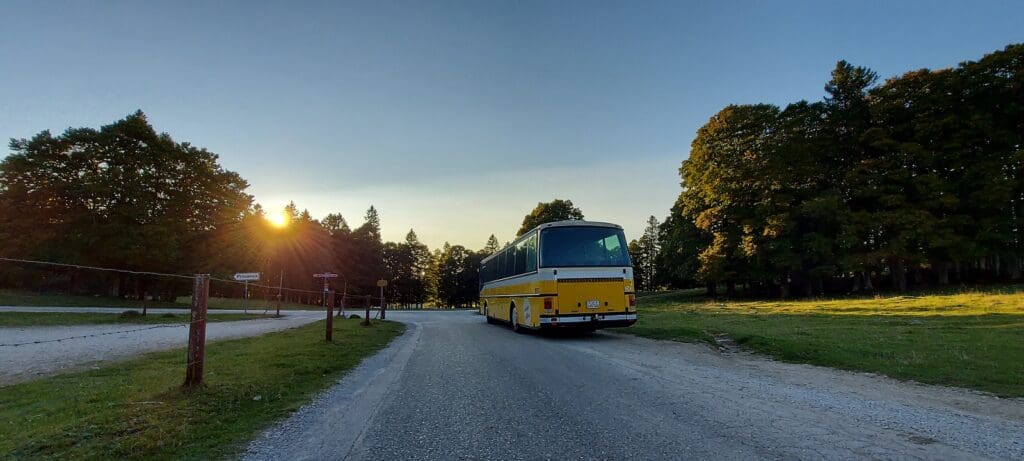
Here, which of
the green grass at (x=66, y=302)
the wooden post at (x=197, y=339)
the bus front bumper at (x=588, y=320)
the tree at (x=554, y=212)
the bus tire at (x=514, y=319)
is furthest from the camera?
the tree at (x=554, y=212)

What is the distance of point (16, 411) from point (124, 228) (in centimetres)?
3174

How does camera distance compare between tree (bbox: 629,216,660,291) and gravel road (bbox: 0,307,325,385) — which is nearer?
gravel road (bbox: 0,307,325,385)

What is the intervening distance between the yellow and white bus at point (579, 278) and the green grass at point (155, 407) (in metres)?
6.37

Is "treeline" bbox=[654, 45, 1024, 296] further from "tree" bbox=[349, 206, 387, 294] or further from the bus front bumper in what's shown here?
"tree" bbox=[349, 206, 387, 294]

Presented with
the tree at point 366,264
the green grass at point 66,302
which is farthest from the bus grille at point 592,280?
the tree at point 366,264

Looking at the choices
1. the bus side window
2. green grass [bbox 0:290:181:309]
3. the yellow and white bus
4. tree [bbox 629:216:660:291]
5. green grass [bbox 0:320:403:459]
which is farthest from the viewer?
tree [bbox 629:216:660:291]

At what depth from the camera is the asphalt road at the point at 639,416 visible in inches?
158

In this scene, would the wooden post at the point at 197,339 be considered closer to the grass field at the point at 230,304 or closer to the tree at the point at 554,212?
the grass field at the point at 230,304

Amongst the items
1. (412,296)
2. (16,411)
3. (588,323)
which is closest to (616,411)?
(16,411)

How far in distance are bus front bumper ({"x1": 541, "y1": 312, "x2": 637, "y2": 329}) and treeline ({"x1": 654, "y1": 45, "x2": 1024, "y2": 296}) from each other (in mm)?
24929

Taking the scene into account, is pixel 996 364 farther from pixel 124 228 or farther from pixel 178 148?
pixel 178 148

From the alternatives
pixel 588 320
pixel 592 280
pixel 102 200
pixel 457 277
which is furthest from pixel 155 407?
pixel 457 277

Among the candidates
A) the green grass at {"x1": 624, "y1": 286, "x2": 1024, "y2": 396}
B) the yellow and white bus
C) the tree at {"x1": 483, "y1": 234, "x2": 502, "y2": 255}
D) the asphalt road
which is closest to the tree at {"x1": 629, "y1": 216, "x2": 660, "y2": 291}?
the tree at {"x1": 483, "y1": 234, "x2": 502, "y2": 255}

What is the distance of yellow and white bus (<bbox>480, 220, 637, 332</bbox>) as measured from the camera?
14.0 metres
